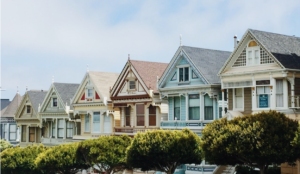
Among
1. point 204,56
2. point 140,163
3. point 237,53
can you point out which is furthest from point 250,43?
point 140,163

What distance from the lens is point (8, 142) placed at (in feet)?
229

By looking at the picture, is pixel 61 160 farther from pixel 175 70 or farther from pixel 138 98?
pixel 175 70

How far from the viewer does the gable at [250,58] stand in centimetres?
3728

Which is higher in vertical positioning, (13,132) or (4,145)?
(13,132)

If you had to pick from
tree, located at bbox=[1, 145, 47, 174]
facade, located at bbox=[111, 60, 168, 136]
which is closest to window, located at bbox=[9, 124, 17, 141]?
tree, located at bbox=[1, 145, 47, 174]

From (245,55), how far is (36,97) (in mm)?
33562

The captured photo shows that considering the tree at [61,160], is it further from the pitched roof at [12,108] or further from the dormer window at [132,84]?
the pitched roof at [12,108]

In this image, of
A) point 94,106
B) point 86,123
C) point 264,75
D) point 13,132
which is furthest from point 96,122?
point 264,75

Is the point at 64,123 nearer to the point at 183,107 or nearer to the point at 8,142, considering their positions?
the point at 8,142

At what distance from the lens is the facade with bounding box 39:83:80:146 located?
59.0 meters

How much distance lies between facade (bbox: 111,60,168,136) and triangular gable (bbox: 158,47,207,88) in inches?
40.9

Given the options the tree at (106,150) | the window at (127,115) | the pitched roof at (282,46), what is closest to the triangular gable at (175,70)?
the tree at (106,150)

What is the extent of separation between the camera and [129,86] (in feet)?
164

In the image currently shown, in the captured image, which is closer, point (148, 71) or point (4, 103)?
point (148, 71)
